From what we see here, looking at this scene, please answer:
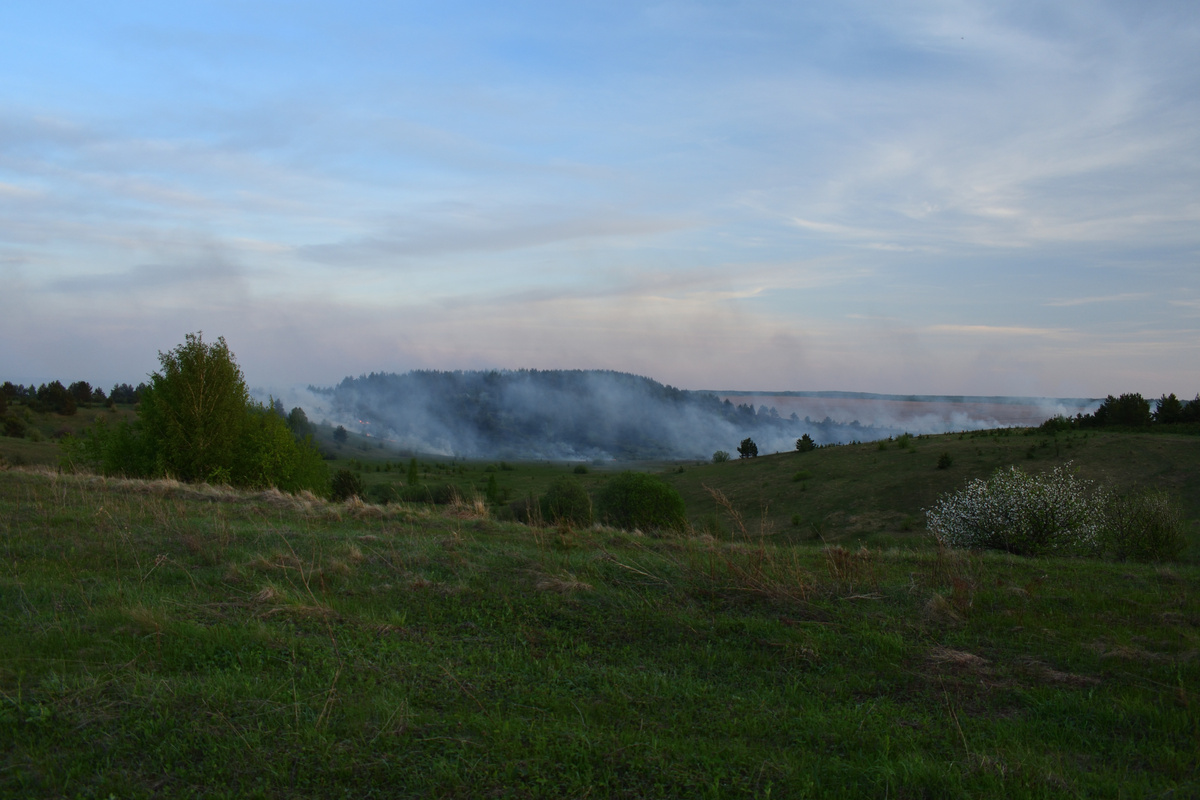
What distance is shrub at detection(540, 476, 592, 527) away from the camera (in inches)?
1040

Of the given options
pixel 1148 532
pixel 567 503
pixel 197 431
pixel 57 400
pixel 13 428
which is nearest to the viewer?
pixel 1148 532

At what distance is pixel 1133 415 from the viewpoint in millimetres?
45188

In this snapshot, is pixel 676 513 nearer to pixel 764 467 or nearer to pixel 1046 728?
pixel 1046 728

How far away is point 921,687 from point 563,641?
2.86m

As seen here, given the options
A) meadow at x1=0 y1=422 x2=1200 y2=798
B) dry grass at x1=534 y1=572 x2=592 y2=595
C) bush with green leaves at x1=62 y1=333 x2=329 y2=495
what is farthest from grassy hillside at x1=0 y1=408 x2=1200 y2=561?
dry grass at x1=534 y1=572 x2=592 y2=595

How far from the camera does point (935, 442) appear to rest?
168 ft

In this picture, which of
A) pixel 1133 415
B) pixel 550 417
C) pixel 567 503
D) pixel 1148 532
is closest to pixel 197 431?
pixel 567 503

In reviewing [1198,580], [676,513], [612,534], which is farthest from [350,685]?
[676,513]

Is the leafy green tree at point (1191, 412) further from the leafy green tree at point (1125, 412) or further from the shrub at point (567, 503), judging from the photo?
the shrub at point (567, 503)

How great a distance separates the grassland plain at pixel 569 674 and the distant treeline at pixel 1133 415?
45.6 meters

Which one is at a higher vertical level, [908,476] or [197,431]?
[197,431]

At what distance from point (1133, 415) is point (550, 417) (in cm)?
13533

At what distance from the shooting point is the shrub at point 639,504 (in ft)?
84.2

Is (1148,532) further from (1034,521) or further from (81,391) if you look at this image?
(81,391)
